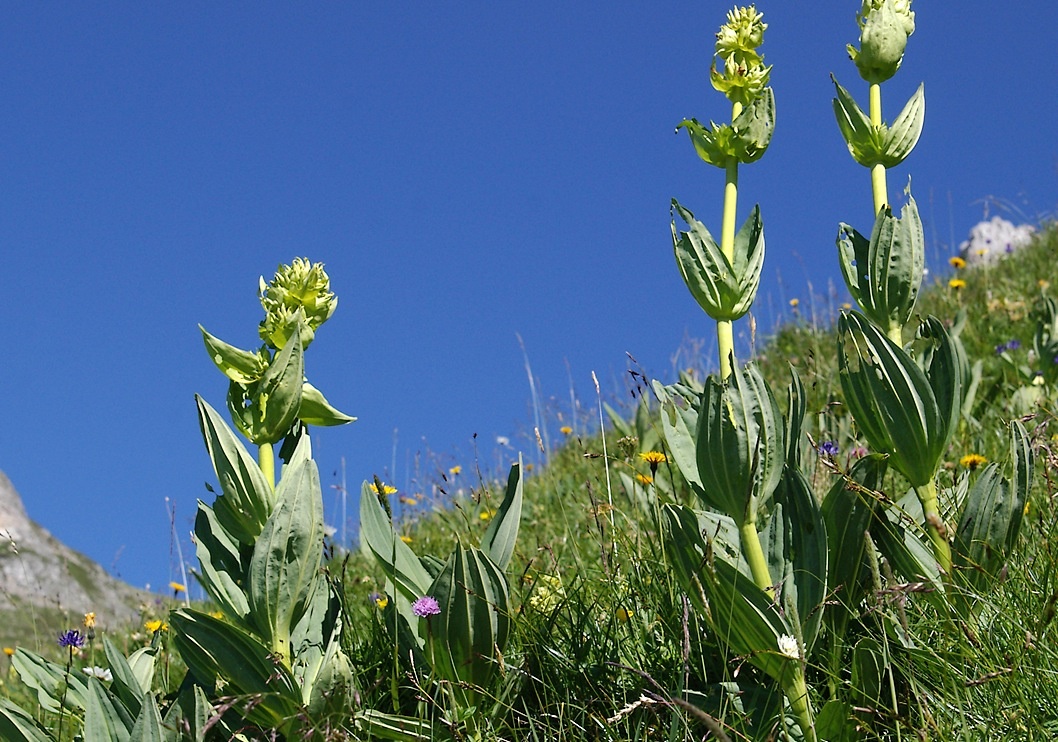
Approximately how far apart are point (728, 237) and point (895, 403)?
27.1 inches

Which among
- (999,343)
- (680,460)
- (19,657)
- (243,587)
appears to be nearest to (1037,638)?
(680,460)

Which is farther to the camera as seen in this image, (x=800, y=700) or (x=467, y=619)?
(x=467, y=619)

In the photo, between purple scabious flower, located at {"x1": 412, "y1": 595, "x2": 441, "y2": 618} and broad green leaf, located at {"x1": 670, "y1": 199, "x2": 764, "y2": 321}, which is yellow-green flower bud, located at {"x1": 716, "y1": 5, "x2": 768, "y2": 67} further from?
purple scabious flower, located at {"x1": 412, "y1": 595, "x2": 441, "y2": 618}

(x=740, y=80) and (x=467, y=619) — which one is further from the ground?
(x=740, y=80)

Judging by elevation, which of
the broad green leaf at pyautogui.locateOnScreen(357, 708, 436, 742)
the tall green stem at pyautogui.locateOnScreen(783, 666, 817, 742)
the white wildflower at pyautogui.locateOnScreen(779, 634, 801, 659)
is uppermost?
the broad green leaf at pyautogui.locateOnScreen(357, 708, 436, 742)

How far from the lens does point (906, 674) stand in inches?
99.3

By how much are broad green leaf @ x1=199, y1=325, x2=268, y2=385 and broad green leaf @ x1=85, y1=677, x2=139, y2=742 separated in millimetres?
843

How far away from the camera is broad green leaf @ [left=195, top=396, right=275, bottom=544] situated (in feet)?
8.66

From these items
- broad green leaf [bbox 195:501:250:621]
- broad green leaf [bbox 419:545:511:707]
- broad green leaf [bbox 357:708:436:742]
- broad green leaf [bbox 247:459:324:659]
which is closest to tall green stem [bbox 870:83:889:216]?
broad green leaf [bbox 419:545:511:707]

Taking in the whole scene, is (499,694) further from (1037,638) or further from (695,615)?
(1037,638)

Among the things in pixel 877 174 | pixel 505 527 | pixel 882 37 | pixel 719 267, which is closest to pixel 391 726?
pixel 505 527

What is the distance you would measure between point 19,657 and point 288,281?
138 cm

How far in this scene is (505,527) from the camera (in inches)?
108

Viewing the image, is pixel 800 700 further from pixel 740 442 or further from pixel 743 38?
pixel 743 38
